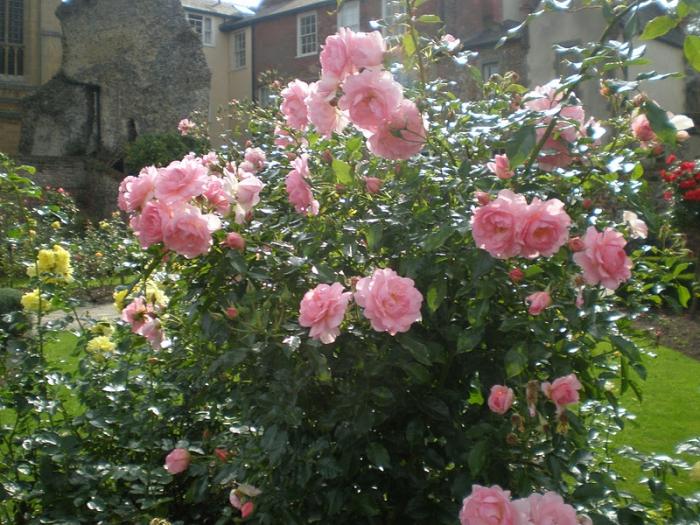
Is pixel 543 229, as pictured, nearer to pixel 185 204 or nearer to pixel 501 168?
pixel 501 168

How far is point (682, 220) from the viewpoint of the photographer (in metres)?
10.5

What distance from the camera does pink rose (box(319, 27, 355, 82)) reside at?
1986mm

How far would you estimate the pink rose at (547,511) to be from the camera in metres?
1.62

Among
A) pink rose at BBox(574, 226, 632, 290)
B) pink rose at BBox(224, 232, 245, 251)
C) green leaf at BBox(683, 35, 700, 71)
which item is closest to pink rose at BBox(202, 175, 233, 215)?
pink rose at BBox(224, 232, 245, 251)

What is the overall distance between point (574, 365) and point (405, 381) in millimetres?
451

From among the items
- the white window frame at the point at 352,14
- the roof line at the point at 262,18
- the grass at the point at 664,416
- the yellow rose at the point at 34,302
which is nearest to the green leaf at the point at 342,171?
the yellow rose at the point at 34,302

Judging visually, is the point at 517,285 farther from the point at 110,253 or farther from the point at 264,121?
the point at 110,253

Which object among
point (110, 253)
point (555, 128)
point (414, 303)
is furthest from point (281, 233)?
point (110, 253)

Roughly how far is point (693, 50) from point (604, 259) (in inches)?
19.0

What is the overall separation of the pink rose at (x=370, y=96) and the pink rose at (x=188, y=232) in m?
0.46

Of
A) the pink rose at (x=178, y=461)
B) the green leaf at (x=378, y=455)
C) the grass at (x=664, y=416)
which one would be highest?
the green leaf at (x=378, y=455)

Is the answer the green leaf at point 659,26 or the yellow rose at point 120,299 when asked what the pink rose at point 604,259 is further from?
the yellow rose at point 120,299

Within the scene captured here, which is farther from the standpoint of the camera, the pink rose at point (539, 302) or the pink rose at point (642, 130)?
the pink rose at point (642, 130)

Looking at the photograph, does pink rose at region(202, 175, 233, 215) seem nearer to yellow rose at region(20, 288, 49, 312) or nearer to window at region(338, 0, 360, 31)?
yellow rose at region(20, 288, 49, 312)
